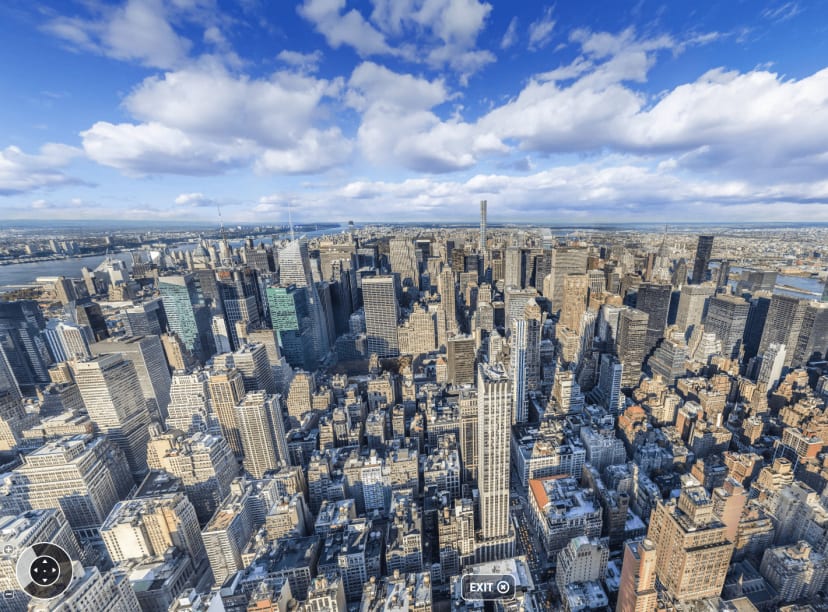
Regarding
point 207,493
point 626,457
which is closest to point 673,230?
point 626,457

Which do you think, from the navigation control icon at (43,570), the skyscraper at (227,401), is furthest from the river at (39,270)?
the navigation control icon at (43,570)

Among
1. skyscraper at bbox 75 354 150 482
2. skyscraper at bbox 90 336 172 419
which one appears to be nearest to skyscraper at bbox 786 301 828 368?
skyscraper at bbox 75 354 150 482

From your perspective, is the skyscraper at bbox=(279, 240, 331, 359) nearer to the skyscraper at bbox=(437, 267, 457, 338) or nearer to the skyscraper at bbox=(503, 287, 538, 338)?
the skyscraper at bbox=(437, 267, 457, 338)

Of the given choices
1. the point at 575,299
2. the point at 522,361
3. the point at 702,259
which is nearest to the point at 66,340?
the point at 522,361

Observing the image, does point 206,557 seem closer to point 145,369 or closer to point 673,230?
point 145,369

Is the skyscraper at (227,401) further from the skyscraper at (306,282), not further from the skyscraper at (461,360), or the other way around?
the skyscraper at (461,360)

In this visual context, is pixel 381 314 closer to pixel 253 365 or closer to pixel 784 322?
pixel 253 365
